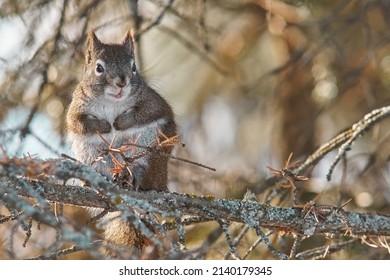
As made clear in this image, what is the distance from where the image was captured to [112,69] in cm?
278

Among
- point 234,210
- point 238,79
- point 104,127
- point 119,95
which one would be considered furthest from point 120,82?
point 238,79

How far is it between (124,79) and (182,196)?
666mm

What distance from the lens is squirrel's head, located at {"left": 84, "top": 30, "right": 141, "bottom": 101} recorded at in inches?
108

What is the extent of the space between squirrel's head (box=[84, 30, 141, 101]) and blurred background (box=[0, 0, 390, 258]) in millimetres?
116

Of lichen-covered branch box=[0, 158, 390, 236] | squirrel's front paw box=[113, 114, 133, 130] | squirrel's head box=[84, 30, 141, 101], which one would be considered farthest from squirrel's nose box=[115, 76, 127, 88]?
lichen-covered branch box=[0, 158, 390, 236]

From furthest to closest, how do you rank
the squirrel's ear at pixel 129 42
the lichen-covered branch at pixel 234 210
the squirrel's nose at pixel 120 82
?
1. the squirrel's ear at pixel 129 42
2. the squirrel's nose at pixel 120 82
3. the lichen-covered branch at pixel 234 210

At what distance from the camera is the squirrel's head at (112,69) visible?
9.02 ft

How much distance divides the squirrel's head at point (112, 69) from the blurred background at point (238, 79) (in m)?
0.12

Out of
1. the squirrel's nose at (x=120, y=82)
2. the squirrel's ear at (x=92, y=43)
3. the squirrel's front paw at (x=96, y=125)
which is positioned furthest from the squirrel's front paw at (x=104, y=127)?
the squirrel's ear at (x=92, y=43)

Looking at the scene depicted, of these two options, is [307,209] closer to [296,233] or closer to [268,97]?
[296,233]

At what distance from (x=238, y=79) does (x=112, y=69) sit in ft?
5.94

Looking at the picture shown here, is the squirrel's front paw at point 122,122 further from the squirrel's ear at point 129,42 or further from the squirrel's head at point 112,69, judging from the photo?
the squirrel's ear at point 129,42

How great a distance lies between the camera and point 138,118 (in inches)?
108

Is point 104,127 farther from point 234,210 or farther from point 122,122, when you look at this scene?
point 234,210
